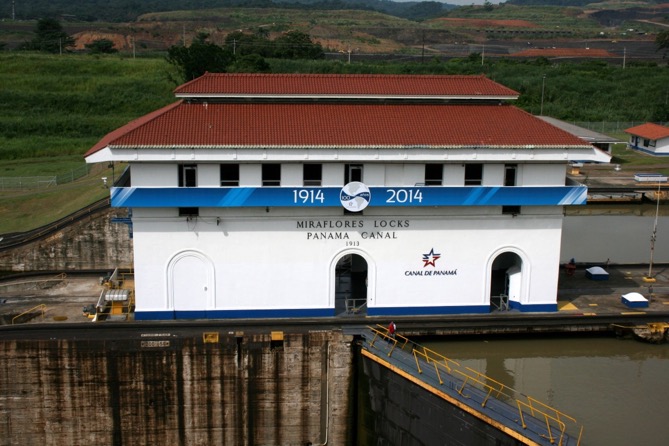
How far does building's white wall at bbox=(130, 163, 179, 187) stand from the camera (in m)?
24.1

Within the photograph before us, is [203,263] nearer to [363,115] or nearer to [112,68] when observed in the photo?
[363,115]

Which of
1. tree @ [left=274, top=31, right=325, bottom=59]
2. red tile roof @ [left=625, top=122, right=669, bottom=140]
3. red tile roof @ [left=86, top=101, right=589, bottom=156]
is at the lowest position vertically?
red tile roof @ [left=625, top=122, right=669, bottom=140]

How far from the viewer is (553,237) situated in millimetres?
25734

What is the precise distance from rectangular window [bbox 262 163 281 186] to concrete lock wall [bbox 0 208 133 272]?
42.3 feet

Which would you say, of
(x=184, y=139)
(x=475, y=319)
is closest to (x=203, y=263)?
(x=184, y=139)

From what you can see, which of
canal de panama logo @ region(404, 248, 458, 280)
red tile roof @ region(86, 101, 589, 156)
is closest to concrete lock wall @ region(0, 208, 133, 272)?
red tile roof @ region(86, 101, 589, 156)

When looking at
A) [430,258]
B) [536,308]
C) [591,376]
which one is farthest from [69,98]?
[591,376]

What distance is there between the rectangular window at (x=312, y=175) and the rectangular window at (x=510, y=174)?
6.40 metres

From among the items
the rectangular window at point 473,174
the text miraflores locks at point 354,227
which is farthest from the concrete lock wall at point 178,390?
the rectangular window at point 473,174

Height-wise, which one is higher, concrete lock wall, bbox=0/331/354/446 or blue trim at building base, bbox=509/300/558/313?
blue trim at building base, bbox=509/300/558/313

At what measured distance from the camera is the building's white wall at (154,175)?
24.1 meters

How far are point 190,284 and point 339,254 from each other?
16.7ft

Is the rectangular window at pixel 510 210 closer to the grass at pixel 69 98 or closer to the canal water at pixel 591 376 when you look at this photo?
the canal water at pixel 591 376

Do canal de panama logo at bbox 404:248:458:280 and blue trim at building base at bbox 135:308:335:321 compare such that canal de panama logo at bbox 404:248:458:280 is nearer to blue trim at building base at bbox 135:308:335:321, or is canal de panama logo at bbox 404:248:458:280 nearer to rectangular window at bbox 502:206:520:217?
rectangular window at bbox 502:206:520:217
